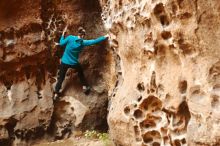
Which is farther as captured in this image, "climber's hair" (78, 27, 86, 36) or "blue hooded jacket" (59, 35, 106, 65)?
"climber's hair" (78, 27, 86, 36)

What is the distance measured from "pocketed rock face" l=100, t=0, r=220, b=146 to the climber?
1.59 meters

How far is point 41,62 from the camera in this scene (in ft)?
25.7

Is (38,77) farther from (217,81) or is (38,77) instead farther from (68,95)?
(217,81)

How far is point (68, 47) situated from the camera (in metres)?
7.34

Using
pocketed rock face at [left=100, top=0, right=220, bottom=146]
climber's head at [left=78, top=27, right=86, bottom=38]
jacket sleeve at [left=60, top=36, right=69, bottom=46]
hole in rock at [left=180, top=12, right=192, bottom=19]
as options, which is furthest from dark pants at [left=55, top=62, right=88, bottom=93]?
hole in rock at [left=180, top=12, right=192, bottom=19]

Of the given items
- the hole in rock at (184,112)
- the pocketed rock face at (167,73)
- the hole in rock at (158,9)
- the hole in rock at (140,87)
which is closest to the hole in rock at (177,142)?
the pocketed rock face at (167,73)

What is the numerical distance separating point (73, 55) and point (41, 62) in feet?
2.59

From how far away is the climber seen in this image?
7.29m

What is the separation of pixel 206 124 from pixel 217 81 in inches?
16.2

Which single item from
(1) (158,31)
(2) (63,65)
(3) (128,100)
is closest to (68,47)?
(2) (63,65)

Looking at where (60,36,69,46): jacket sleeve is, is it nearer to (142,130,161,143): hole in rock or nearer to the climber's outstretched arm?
the climber's outstretched arm

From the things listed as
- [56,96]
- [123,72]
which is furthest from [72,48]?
[123,72]

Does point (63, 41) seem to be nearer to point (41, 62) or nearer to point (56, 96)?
point (41, 62)

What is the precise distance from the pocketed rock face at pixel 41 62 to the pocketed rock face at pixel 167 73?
1.92 m
